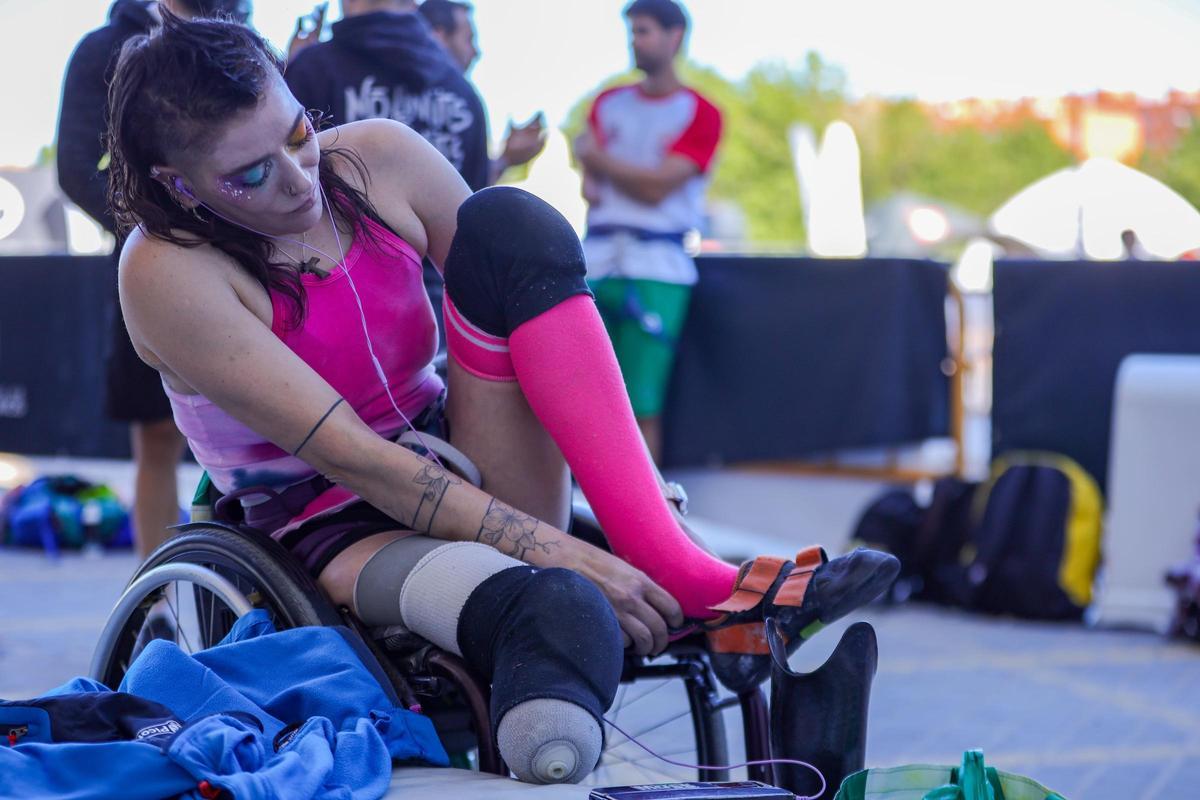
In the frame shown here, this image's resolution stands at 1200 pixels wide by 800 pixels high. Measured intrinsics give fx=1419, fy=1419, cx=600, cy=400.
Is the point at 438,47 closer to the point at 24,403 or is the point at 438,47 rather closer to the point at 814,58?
the point at 24,403

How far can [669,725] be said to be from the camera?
304 centimetres

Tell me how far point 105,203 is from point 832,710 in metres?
1.95

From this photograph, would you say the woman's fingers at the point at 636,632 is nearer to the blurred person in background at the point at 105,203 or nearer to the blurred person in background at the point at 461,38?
the blurred person in background at the point at 105,203

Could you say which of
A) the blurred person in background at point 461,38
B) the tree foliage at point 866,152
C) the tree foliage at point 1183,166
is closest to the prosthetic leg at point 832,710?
the blurred person in background at point 461,38

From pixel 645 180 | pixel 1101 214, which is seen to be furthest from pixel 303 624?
pixel 1101 214

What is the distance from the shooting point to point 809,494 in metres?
5.85

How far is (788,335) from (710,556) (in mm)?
3877

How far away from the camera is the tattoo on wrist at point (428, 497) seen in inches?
75.0

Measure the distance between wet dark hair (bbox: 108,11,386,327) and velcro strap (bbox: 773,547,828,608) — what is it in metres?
0.74

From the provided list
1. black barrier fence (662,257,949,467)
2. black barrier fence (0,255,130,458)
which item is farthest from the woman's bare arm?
Result: black barrier fence (0,255,130,458)

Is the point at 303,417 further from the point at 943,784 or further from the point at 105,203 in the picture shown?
the point at 105,203

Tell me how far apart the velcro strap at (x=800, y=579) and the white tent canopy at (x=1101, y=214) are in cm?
500

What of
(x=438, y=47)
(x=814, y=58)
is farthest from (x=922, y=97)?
(x=438, y=47)

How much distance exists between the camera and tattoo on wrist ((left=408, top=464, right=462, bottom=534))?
190cm
